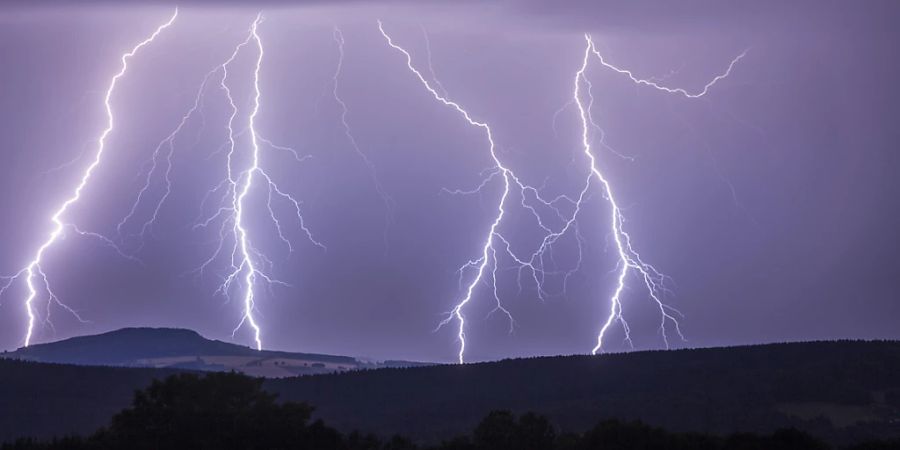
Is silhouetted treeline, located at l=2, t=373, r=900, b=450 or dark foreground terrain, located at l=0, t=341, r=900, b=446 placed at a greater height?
dark foreground terrain, located at l=0, t=341, r=900, b=446

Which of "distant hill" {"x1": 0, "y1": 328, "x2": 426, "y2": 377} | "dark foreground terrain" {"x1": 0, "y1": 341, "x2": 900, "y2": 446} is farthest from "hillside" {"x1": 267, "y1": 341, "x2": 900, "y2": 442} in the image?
"distant hill" {"x1": 0, "y1": 328, "x2": 426, "y2": 377}

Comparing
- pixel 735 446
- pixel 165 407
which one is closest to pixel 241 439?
pixel 165 407

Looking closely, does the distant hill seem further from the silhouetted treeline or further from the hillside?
the silhouetted treeline

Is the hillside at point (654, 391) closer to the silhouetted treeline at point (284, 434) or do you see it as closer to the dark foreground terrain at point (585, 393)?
the dark foreground terrain at point (585, 393)

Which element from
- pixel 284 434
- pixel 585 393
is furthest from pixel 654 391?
pixel 284 434

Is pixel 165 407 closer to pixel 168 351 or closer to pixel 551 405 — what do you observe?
pixel 551 405

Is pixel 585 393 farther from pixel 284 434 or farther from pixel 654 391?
pixel 284 434
